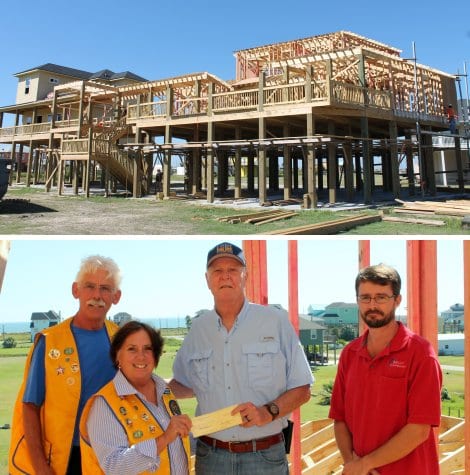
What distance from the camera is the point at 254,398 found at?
11.0ft

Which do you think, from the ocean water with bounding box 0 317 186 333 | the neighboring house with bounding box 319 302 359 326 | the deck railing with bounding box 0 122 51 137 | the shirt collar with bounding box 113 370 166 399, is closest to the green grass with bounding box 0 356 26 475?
the ocean water with bounding box 0 317 186 333

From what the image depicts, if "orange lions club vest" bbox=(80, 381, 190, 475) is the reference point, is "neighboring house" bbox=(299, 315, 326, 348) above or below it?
above

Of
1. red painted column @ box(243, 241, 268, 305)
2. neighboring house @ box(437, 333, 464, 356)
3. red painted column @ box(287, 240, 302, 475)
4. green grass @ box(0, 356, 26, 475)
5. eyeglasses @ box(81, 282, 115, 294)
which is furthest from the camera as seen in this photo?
green grass @ box(0, 356, 26, 475)

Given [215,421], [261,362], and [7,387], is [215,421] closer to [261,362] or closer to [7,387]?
[261,362]

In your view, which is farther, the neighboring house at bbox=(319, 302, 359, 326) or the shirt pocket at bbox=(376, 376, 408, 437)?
the neighboring house at bbox=(319, 302, 359, 326)

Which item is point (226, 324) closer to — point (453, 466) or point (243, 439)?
point (243, 439)

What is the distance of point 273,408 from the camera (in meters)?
3.20

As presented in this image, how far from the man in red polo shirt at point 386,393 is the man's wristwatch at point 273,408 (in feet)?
1.98

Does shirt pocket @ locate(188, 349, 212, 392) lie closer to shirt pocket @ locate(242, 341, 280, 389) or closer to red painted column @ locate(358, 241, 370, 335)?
shirt pocket @ locate(242, 341, 280, 389)

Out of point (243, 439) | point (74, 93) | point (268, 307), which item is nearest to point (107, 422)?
point (243, 439)

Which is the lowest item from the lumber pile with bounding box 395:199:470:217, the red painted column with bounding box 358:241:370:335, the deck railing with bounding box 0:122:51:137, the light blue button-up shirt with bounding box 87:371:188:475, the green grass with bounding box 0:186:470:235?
the light blue button-up shirt with bounding box 87:371:188:475

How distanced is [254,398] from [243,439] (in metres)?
0.27

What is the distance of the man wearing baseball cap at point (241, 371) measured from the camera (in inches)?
130

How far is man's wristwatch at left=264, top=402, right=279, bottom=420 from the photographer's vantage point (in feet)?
10.5
